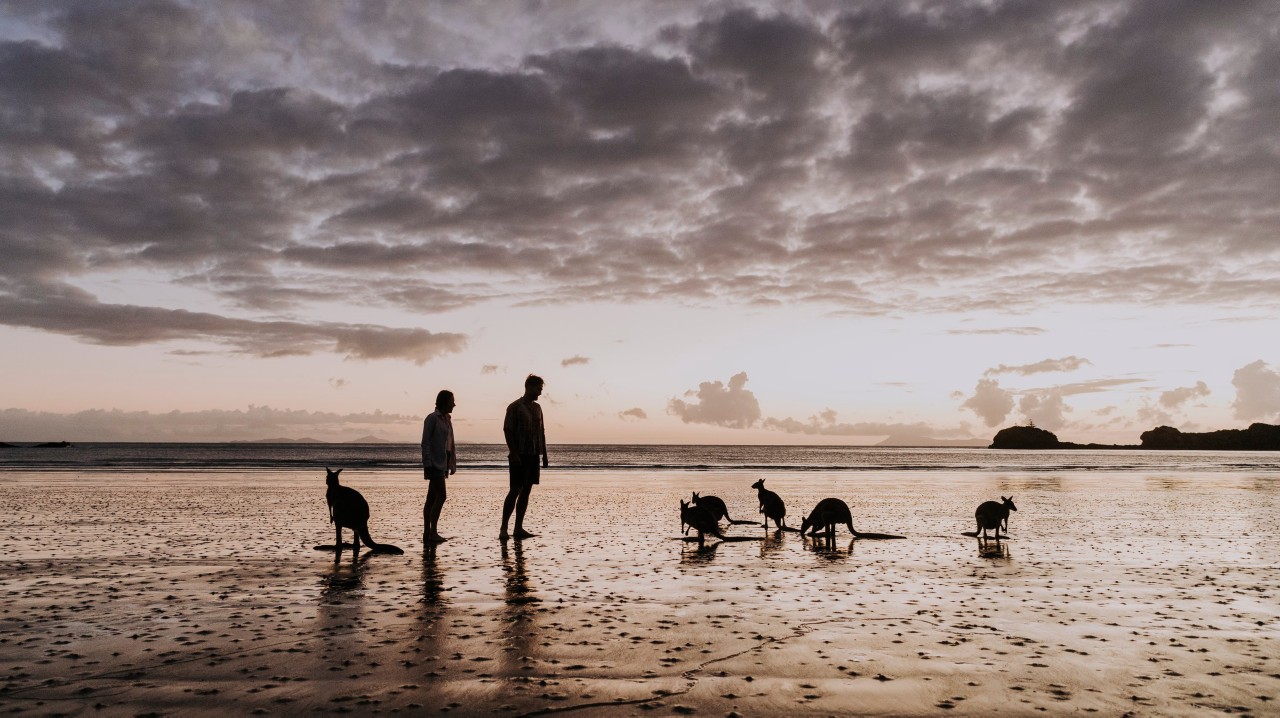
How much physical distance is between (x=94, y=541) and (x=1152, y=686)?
14.3 metres

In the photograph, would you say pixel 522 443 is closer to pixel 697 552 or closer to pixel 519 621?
pixel 697 552

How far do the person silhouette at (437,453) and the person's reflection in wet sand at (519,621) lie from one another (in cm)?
256

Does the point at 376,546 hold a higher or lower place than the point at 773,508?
lower

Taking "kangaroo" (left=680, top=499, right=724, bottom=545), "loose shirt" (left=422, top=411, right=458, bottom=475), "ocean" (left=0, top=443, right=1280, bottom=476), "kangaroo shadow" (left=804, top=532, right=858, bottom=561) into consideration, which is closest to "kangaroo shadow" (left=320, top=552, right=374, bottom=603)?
"loose shirt" (left=422, top=411, right=458, bottom=475)

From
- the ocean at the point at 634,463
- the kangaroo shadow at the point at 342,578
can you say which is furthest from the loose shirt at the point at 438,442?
the ocean at the point at 634,463

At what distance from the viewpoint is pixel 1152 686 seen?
16.5 ft

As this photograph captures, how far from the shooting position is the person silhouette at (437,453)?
Answer: 12453 millimetres

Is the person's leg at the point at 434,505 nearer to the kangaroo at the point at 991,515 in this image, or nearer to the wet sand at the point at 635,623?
the wet sand at the point at 635,623

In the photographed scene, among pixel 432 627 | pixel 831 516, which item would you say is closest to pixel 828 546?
pixel 831 516

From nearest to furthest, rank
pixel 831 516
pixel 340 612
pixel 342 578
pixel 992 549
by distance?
pixel 340 612, pixel 342 578, pixel 992 549, pixel 831 516

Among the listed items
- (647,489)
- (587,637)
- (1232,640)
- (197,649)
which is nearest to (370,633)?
(197,649)

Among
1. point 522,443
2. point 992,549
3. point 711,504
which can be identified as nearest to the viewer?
point 992,549

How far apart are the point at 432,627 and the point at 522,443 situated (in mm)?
6377

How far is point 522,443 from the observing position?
12867 millimetres
